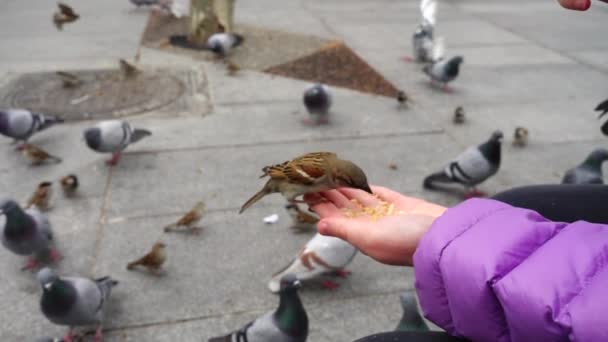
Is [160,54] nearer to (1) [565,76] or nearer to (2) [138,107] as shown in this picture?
(2) [138,107]

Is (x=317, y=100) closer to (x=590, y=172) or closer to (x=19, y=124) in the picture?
(x=590, y=172)

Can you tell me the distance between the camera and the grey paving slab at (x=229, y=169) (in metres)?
5.51

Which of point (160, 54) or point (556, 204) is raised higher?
point (556, 204)

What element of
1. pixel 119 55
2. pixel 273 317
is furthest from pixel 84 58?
pixel 273 317

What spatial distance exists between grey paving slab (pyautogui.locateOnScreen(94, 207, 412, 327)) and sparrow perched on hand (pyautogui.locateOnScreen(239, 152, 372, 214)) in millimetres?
1303

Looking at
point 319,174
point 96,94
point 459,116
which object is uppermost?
point 319,174

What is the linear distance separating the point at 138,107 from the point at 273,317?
5.25 meters

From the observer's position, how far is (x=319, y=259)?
4090mm

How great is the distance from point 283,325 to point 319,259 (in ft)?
2.51

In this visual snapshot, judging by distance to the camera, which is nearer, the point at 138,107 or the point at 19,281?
the point at 19,281

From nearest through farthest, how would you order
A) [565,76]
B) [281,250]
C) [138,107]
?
[281,250] → [138,107] → [565,76]

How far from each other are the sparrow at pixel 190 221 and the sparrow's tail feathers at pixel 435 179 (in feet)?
7.95

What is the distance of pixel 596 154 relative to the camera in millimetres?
5242

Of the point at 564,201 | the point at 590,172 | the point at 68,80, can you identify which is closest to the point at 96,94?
the point at 68,80
